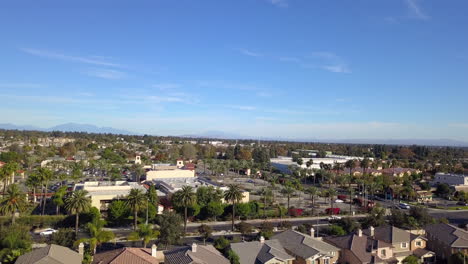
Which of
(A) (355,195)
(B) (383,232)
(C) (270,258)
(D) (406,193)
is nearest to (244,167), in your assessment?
(A) (355,195)

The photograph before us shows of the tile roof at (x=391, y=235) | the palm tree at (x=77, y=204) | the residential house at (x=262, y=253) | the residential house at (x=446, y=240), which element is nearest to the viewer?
the residential house at (x=262, y=253)

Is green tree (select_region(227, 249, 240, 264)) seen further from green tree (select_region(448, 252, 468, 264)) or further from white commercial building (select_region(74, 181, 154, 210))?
white commercial building (select_region(74, 181, 154, 210))

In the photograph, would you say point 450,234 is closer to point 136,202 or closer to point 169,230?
point 169,230

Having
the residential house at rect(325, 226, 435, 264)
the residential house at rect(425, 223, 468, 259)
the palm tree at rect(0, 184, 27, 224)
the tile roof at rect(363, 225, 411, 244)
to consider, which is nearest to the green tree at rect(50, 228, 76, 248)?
the palm tree at rect(0, 184, 27, 224)

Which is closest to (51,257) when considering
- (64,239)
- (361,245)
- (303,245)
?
(64,239)

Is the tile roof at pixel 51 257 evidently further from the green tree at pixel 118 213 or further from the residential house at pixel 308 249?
the green tree at pixel 118 213

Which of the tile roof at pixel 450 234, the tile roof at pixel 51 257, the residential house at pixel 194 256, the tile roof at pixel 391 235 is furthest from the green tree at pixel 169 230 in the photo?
the tile roof at pixel 450 234

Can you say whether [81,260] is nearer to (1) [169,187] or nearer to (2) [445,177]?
(1) [169,187]
